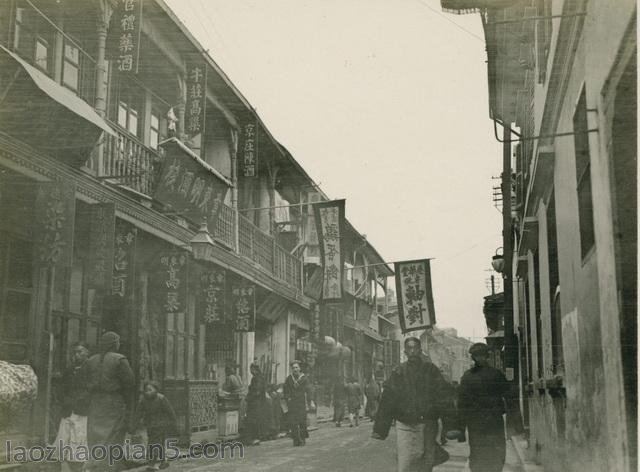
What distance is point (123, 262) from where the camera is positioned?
1202 cm

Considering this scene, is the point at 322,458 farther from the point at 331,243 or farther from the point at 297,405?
the point at 331,243

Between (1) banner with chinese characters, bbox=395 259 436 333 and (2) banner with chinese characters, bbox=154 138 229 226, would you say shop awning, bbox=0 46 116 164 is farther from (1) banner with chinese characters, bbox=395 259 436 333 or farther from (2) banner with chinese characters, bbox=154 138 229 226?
(1) banner with chinese characters, bbox=395 259 436 333

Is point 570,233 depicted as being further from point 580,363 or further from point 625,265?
point 625,265

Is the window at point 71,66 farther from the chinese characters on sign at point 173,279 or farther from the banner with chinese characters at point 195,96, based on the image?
the chinese characters on sign at point 173,279

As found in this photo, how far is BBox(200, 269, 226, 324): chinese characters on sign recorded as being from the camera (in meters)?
15.9

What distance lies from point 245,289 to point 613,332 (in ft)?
42.4

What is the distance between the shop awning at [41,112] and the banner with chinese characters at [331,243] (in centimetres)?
991

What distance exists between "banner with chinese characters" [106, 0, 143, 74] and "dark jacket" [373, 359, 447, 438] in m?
6.86

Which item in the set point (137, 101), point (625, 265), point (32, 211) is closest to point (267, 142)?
point (137, 101)

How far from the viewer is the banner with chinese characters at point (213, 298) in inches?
626

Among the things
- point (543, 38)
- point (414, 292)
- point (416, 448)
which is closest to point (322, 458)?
point (416, 448)

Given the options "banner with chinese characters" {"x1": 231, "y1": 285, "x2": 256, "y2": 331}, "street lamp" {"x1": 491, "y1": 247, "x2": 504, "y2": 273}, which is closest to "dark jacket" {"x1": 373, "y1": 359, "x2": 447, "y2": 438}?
"banner with chinese characters" {"x1": 231, "y1": 285, "x2": 256, "y2": 331}

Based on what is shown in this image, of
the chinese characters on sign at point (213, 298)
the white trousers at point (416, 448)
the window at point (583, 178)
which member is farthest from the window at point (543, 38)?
the chinese characters on sign at point (213, 298)

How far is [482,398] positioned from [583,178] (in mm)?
2588
